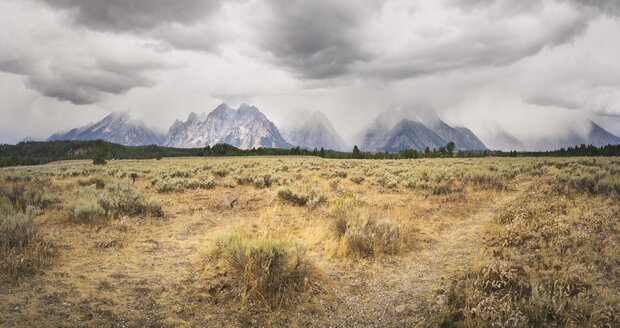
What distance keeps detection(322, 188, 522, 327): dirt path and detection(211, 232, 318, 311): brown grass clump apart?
35.9 inches

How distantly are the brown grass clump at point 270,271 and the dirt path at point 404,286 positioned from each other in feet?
2.99

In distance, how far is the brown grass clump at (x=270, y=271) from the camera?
4906 mm

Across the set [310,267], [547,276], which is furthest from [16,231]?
[547,276]

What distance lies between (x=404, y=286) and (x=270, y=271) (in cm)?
304

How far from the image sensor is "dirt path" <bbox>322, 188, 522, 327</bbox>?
4.54m

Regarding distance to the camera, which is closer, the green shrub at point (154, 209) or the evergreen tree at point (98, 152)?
the green shrub at point (154, 209)

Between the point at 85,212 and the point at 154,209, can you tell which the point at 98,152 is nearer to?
the point at 154,209

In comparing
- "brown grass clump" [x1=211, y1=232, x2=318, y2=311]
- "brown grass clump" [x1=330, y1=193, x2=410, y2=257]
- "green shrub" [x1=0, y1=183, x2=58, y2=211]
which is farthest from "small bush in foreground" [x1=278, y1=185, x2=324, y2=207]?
"green shrub" [x1=0, y1=183, x2=58, y2=211]

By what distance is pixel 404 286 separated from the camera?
562cm

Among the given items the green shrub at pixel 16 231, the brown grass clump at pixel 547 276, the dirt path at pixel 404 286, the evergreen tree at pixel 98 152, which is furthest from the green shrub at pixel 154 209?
the evergreen tree at pixel 98 152

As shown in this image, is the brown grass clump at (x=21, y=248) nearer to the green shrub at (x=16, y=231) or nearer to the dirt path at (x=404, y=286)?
the green shrub at (x=16, y=231)

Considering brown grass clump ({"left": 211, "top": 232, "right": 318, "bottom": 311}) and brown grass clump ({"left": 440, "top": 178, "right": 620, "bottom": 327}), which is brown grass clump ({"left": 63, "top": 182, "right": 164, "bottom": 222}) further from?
brown grass clump ({"left": 440, "top": 178, "right": 620, "bottom": 327})

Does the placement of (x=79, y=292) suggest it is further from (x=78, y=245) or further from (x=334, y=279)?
(x=334, y=279)

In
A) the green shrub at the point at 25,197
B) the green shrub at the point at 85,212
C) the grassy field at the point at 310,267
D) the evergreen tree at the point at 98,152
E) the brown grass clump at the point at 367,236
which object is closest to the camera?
the grassy field at the point at 310,267
